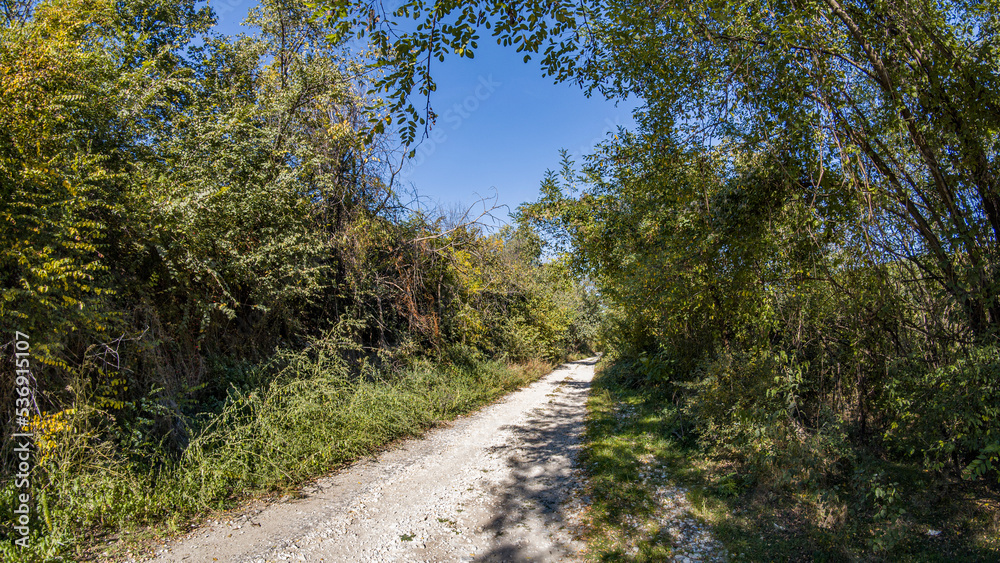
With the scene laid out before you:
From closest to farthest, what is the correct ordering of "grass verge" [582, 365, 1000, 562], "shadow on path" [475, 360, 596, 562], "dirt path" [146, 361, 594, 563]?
"grass verge" [582, 365, 1000, 562], "dirt path" [146, 361, 594, 563], "shadow on path" [475, 360, 596, 562]

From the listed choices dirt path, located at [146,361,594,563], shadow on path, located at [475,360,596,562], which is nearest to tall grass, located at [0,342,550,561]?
dirt path, located at [146,361,594,563]

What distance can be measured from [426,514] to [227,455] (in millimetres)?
2539

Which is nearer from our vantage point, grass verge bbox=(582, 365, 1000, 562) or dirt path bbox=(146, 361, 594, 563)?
grass verge bbox=(582, 365, 1000, 562)

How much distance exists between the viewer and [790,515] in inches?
166

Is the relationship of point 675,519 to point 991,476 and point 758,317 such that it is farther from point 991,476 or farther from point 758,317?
point 991,476

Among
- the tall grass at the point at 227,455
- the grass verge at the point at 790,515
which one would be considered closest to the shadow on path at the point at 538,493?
the grass verge at the point at 790,515

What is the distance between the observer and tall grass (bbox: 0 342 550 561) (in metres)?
3.95

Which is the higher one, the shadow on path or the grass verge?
the grass verge

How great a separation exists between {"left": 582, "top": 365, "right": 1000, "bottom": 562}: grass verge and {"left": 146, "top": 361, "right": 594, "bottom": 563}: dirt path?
0.53 meters

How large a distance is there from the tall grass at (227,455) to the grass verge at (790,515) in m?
3.63

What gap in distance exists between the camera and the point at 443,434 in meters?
8.03

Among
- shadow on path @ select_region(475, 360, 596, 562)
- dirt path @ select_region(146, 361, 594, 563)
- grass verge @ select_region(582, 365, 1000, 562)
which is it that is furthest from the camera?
shadow on path @ select_region(475, 360, 596, 562)

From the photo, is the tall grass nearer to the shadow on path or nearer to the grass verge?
the shadow on path

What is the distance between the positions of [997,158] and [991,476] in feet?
10.1
